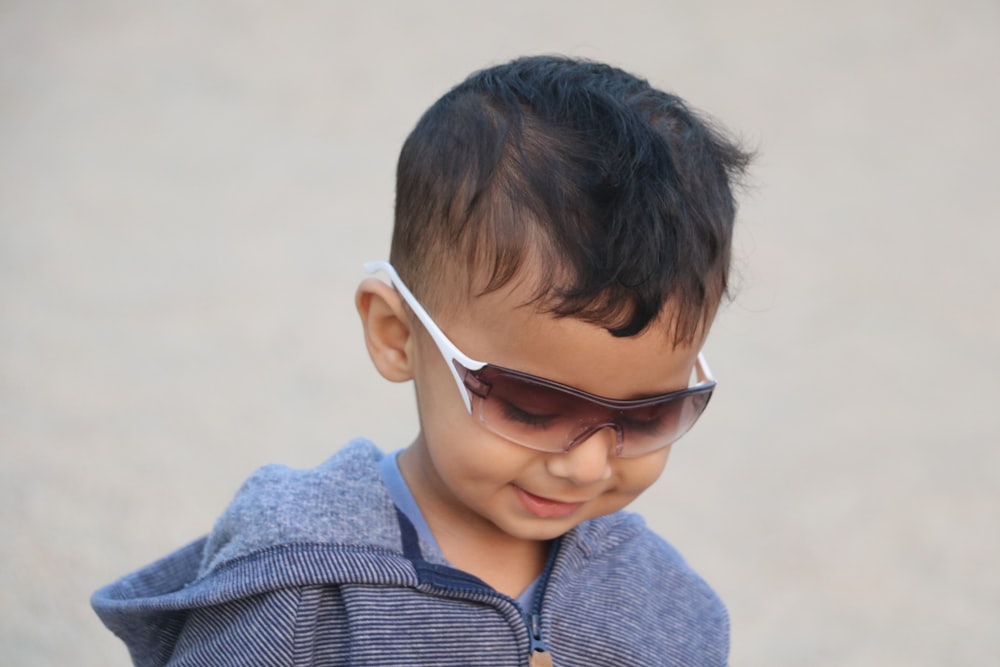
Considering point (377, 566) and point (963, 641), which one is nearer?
point (377, 566)

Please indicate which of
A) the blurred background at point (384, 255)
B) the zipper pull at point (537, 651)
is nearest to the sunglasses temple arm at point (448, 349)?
the zipper pull at point (537, 651)

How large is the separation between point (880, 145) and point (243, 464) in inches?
147

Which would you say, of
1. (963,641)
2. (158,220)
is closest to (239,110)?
(158,220)

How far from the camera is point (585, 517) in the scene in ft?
6.27

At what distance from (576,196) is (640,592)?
2.27 feet

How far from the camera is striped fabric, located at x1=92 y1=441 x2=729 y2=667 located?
185cm

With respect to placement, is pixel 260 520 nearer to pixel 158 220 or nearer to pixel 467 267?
pixel 467 267

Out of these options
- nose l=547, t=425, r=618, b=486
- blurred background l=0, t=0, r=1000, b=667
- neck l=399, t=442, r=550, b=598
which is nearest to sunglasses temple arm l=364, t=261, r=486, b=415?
nose l=547, t=425, r=618, b=486

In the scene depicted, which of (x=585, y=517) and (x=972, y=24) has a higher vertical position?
(x=972, y=24)

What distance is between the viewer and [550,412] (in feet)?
5.79

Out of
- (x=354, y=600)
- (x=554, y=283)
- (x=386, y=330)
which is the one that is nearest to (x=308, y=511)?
(x=354, y=600)

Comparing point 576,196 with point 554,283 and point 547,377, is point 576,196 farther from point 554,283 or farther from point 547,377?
point 547,377

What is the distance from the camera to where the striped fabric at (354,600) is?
1.85 m

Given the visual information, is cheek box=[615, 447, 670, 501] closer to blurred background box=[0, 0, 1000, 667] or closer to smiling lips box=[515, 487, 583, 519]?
smiling lips box=[515, 487, 583, 519]
